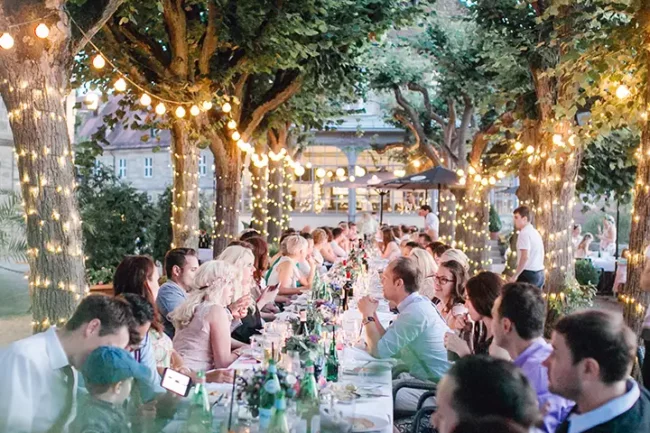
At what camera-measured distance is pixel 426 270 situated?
7996 millimetres

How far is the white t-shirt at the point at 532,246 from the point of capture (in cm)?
1056

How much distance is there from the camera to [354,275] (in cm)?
974

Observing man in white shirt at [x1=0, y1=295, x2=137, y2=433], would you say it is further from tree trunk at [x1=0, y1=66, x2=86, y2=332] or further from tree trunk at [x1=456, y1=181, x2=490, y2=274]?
tree trunk at [x1=456, y1=181, x2=490, y2=274]

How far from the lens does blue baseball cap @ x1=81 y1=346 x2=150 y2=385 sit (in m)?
3.09

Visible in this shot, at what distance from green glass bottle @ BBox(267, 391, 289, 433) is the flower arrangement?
133 millimetres

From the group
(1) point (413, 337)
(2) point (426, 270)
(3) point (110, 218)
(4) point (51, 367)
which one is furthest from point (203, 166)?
(4) point (51, 367)

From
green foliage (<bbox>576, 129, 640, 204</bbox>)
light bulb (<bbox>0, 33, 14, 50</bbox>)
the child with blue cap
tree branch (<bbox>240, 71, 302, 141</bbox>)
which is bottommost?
the child with blue cap

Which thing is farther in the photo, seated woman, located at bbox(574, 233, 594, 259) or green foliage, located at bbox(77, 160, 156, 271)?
seated woman, located at bbox(574, 233, 594, 259)

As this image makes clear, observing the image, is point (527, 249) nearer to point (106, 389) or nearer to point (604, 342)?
point (604, 342)

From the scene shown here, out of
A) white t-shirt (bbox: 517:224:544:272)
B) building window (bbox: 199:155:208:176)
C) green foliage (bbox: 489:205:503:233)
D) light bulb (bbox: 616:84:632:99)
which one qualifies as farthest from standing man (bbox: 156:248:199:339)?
building window (bbox: 199:155:208:176)

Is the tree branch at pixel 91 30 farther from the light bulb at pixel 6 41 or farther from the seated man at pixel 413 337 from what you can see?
the seated man at pixel 413 337

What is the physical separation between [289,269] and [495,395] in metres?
7.42

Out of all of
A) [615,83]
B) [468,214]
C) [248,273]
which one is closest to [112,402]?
[248,273]

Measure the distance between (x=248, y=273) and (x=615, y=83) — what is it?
4.26 m
